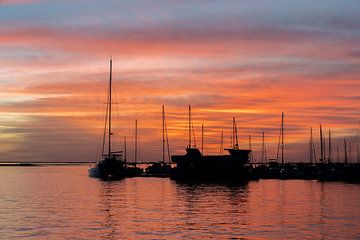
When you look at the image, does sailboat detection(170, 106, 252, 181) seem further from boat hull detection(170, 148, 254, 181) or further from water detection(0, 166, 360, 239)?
water detection(0, 166, 360, 239)

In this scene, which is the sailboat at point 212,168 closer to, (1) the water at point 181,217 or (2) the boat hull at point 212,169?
(2) the boat hull at point 212,169

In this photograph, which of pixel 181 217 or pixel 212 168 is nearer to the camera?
pixel 181 217

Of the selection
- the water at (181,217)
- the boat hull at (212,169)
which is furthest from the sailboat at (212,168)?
the water at (181,217)

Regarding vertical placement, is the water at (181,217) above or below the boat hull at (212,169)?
below

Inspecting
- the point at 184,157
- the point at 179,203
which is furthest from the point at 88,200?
the point at 184,157

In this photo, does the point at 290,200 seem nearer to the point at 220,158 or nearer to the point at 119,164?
the point at 220,158

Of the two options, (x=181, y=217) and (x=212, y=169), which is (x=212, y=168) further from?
(x=181, y=217)

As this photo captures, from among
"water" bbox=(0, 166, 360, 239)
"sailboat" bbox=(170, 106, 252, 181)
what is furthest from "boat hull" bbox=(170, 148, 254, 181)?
"water" bbox=(0, 166, 360, 239)

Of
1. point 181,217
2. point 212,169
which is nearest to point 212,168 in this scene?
point 212,169

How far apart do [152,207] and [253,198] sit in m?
18.6

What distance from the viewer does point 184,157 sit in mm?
137875

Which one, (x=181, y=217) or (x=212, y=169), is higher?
(x=212, y=169)

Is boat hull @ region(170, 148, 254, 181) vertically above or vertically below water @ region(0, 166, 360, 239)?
above

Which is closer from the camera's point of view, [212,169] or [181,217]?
[181,217]
